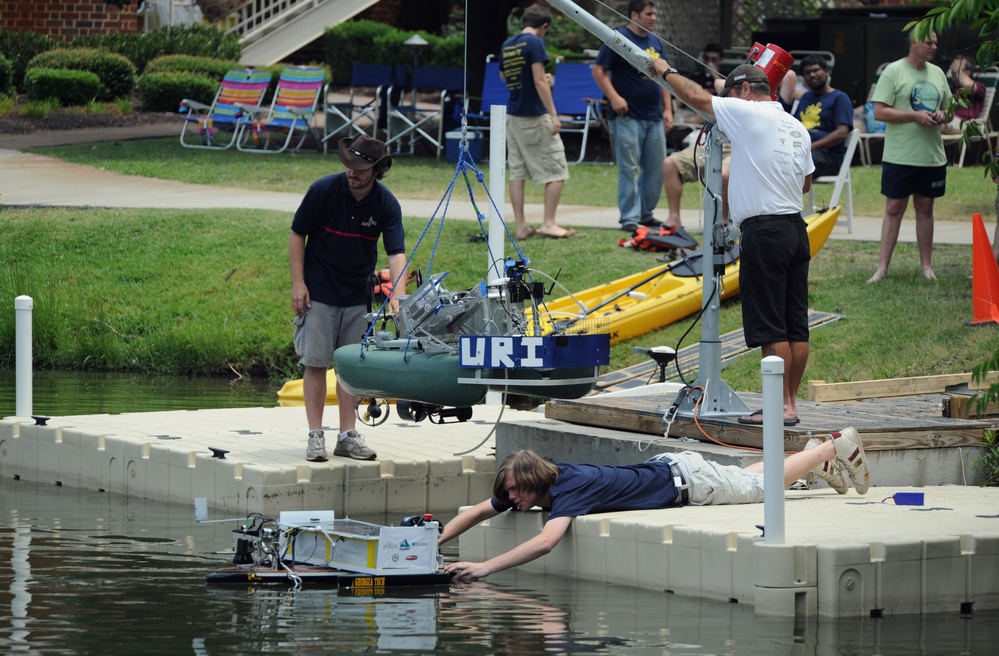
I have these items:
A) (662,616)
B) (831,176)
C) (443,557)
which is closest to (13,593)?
(443,557)

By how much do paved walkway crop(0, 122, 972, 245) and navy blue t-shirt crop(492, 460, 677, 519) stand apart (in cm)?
959

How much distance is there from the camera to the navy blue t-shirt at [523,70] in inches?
689

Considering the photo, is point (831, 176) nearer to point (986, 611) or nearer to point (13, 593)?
point (986, 611)

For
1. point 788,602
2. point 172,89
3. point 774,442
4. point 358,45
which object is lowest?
point 788,602

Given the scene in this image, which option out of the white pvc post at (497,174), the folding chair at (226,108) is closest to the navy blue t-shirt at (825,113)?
the white pvc post at (497,174)

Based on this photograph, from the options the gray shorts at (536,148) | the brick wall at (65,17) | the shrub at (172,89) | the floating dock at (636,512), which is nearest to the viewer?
the floating dock at (636,512)

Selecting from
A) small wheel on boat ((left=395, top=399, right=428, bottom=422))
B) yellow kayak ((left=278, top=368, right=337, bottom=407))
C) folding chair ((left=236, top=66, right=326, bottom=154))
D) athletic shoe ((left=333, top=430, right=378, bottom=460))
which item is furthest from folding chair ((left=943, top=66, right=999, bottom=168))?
small wheel on boat ((left=395, top=399, right=428, bottom=422))

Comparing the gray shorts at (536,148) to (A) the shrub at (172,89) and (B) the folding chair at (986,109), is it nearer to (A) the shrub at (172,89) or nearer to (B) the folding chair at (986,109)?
(B) the folding chair at (986,109)

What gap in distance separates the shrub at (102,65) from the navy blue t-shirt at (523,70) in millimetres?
13913

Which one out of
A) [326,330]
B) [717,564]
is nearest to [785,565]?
[717,564]

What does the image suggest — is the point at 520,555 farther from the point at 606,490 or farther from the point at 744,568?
the point at 744,568

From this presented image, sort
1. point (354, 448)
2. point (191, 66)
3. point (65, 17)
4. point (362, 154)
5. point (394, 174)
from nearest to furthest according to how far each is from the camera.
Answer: point (362, 154) < point (354, 448) < point (394, 174) < point (191, 66) < point (65, 17)

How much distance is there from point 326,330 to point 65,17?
76.2 ft

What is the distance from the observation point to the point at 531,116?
17.9m
